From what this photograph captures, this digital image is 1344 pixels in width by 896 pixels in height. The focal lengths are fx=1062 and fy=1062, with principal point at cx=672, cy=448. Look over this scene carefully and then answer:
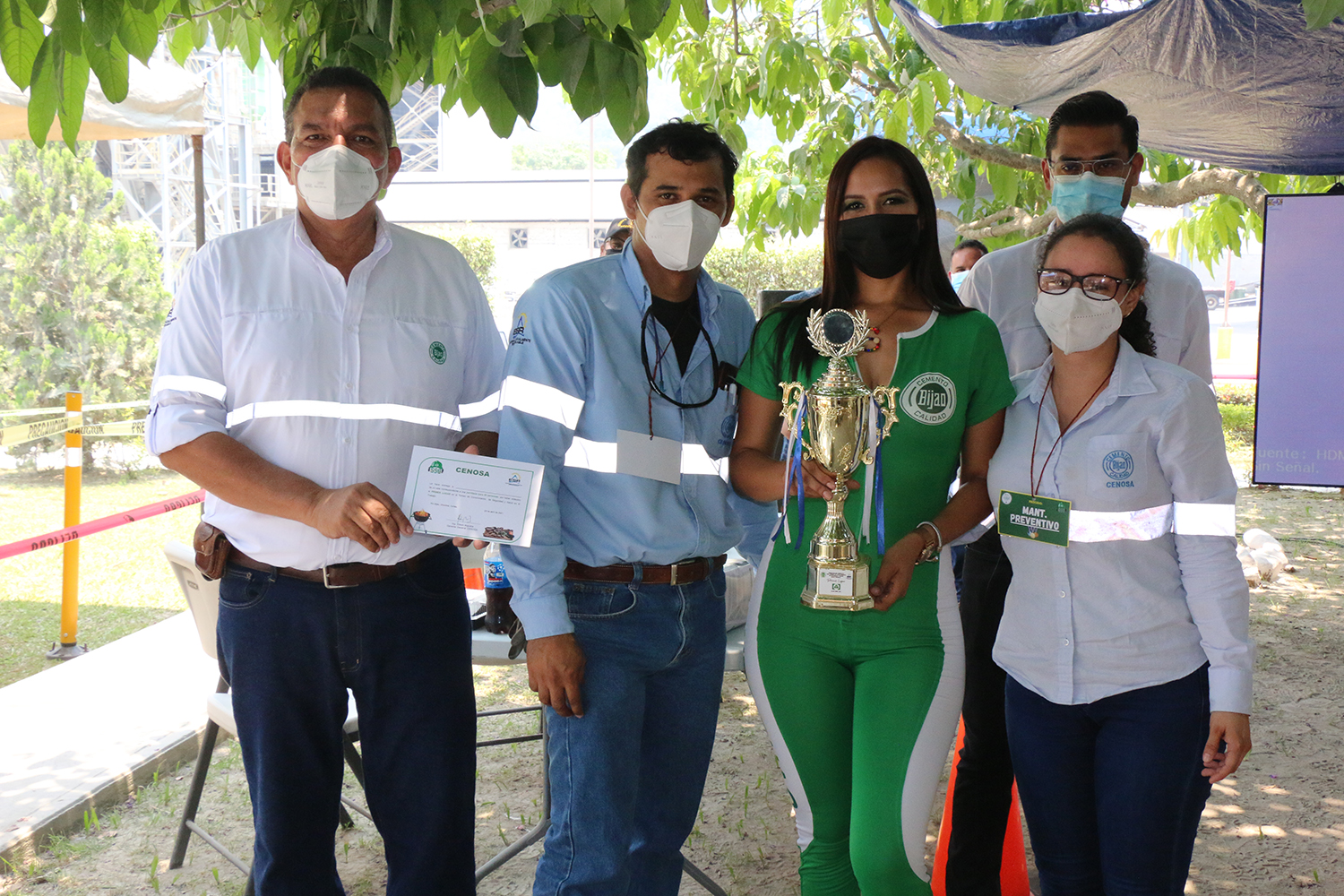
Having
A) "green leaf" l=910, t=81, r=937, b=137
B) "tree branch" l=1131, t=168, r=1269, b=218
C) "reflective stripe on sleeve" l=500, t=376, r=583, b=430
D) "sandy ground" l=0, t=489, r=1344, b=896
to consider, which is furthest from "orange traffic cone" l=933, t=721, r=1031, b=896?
"tree branch" l=1131, t=168, r=1269, b=218

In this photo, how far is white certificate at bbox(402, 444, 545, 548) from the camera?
2.33m

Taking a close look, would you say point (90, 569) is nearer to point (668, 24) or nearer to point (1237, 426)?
point (668, 24)

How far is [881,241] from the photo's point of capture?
8.11ft

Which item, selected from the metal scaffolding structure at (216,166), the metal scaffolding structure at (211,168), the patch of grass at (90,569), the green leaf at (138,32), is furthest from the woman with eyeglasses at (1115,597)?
the metal scaffolding structure at (211,168)

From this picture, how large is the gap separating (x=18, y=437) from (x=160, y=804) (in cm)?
256

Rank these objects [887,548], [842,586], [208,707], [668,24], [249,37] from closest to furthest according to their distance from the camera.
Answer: [842,586], [887,548], [668,24], [249,37], [208,707]

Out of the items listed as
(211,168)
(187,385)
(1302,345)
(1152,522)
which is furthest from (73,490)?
(211,168)

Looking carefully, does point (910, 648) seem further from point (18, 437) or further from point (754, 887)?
point (18, 437)

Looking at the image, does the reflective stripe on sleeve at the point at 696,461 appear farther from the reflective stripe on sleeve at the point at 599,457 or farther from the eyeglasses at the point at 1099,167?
the eyeglasses at the point at 1099,167

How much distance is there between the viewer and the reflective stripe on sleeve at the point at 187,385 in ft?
8.29

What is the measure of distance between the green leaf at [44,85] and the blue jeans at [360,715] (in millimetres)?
1080

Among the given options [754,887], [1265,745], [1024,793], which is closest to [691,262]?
[1024,793]

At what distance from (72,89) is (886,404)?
1896 millimetres

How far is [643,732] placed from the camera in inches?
103
